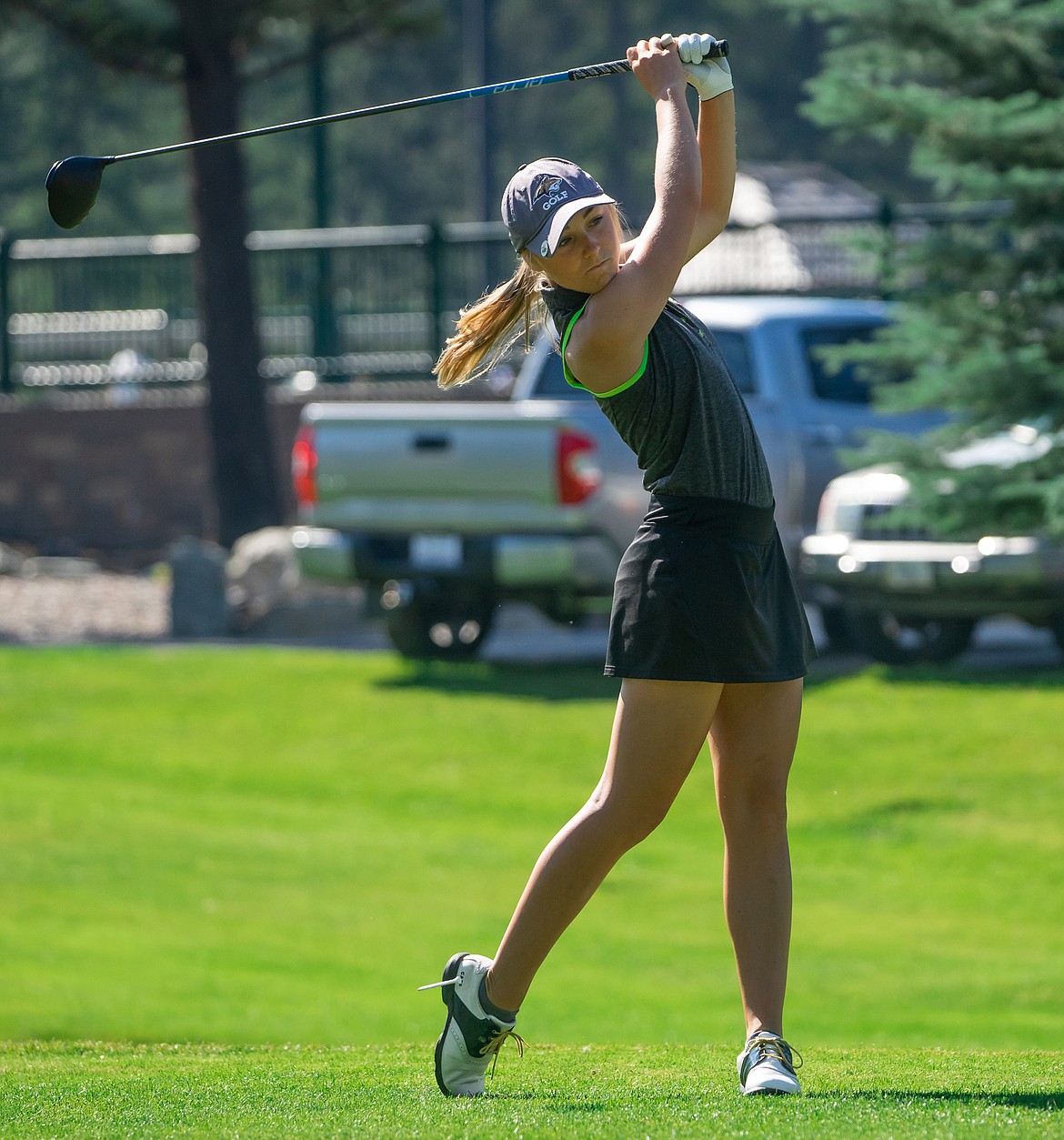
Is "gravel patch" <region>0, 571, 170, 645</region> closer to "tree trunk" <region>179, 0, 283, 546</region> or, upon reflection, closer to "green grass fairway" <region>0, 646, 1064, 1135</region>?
"tree trunk" <region>179, 0, 283, 546</region>

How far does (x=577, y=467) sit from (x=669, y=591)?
7.15m

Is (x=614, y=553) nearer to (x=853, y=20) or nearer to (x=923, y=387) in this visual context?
(x=923, y=387)

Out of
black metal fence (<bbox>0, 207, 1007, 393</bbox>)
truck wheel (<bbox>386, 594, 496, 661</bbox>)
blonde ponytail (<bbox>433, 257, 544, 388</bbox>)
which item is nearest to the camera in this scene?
blonde ponytail (<bbox>433, 257, 544, 388</bbox>)

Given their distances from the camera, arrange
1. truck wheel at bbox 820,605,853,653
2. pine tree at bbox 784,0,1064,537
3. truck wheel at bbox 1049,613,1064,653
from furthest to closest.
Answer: truck wheel at bbox 820,605,853,653 → truck wheel at bbox 1049,613,1064,653 → pine tree at bbox 784,0,1064,537

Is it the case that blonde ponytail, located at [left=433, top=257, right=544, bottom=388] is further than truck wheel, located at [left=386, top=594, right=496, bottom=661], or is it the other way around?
truck wheel, located at [left=386, top=594, right=496, bottom=661]

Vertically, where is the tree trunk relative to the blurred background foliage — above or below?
below

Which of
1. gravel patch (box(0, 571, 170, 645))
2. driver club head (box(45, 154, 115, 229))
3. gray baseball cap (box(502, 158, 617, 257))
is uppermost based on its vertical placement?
driver club head (box(45, 154, 115, 229))

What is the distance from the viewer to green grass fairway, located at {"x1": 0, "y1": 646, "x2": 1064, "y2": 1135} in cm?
443

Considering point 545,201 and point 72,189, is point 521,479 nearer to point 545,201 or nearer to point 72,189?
point 72,189

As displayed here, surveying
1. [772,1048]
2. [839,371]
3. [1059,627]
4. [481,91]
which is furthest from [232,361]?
[772,1048]

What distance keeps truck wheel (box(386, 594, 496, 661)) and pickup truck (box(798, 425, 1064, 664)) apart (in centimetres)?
203

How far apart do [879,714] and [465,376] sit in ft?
21.8

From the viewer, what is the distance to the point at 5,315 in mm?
20500

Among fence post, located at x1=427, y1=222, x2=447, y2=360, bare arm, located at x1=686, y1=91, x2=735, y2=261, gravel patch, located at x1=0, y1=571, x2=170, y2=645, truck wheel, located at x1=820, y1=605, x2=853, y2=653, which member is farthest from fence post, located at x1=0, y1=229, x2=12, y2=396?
bare arm, located at x1=686, y1=91, x2=735, y2=261
